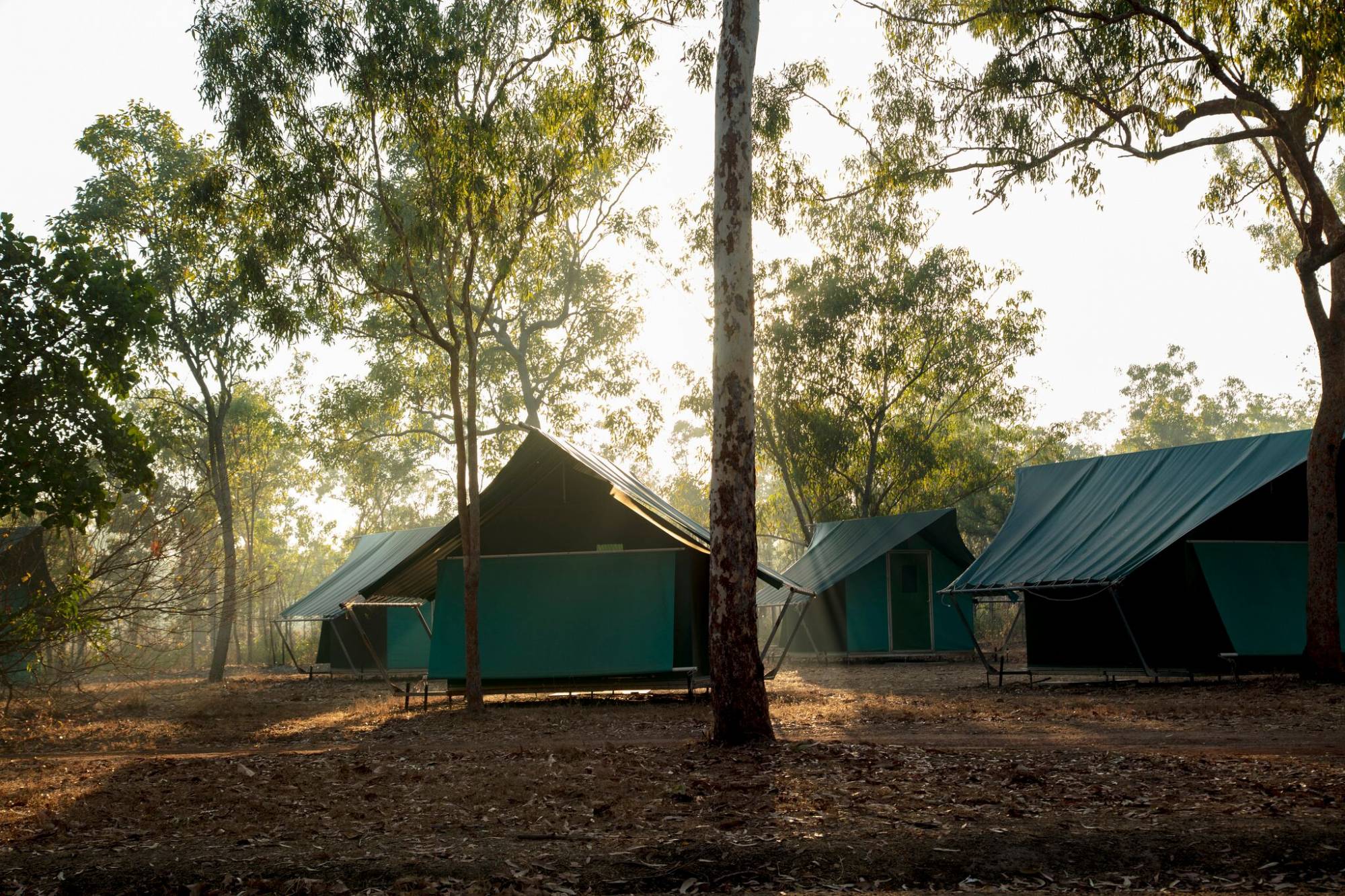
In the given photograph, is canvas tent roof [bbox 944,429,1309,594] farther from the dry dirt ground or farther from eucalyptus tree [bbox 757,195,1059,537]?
eucalyptus tree [bbox 757,195,1059,537]

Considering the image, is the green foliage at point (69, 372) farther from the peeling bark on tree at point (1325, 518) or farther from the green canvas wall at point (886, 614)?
the green canvas wall at point (886, 614)

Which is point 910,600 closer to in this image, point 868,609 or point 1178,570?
point 868,609

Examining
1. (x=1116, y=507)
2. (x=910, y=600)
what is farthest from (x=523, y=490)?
(x=910, y=600)

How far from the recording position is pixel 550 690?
13734mm

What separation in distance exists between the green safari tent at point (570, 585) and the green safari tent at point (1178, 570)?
413 centimetres

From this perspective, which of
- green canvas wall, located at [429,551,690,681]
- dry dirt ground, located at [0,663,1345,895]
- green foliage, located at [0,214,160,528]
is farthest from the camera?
green canvas wall, located at [429,551,690,681]

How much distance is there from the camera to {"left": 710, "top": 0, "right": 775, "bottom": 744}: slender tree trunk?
26.9ft

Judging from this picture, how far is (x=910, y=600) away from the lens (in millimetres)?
23125

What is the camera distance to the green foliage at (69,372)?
972cm

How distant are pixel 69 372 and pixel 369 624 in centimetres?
1333

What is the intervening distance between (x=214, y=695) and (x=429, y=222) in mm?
9602

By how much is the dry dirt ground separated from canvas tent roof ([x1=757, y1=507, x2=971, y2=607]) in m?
11.1

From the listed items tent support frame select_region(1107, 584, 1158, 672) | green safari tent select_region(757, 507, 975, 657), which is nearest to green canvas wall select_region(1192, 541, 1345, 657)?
tent support frame select_region(1107, 584, 1158, 672)

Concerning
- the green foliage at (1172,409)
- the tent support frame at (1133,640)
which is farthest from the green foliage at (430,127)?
the green foliage at (1172,409)
